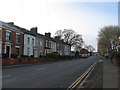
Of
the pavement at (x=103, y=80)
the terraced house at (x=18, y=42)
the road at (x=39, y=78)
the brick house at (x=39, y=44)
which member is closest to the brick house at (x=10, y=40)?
the terraced house at (x=18, y=42)

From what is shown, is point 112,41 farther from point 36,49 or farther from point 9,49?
point 9,49

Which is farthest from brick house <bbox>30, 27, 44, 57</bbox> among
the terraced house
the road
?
the road

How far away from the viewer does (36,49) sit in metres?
49.7

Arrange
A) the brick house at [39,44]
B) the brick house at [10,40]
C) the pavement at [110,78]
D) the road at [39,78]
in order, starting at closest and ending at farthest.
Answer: the pavement at [110,78] < the road at [39,78] < the brick house at [10,40] < the brick house at [39,44]

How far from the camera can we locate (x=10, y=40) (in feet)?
120

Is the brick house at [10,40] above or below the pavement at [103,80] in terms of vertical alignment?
above

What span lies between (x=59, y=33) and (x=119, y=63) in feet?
223

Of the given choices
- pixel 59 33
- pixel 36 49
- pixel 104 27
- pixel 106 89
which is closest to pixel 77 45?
pixel 59 33

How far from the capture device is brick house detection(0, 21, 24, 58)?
3416 cm

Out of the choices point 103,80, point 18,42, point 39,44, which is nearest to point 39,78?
point 103,80

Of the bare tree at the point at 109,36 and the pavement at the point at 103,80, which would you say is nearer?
the pavement at the point at 103,80

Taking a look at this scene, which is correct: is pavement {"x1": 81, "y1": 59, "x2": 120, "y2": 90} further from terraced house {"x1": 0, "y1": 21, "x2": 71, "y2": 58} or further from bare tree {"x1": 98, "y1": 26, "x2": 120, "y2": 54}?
bare tree {"x1": 98, "y1": 26, "x2": 120, "y2": 54}

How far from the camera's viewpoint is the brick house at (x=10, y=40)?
112 ft

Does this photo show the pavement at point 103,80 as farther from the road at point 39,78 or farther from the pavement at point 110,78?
the road at point 39,78
